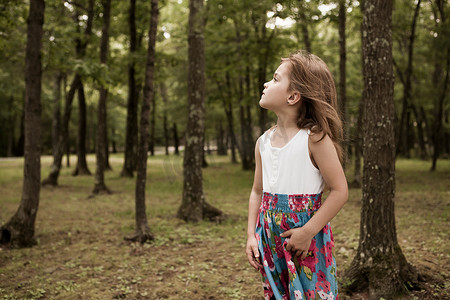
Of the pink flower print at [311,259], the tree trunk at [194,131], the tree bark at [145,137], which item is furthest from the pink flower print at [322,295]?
the tree trunk at [194,131]

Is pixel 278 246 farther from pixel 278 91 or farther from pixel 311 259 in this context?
pixel 278 91

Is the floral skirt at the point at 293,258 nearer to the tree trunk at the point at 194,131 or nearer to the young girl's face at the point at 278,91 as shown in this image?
the young girl's face at the point at 278,91

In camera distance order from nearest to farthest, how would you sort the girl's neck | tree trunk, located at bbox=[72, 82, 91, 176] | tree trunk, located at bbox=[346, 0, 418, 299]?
the girl's neck
tree trunk, located at bbox=[346, 0, 418, 299]
tree trunk, located at bbox=[72, 82, 91, 176]

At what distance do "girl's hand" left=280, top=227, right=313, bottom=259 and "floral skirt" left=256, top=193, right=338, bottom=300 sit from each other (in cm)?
5

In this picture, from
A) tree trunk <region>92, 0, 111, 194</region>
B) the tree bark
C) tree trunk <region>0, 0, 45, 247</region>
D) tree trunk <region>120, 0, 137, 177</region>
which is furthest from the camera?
tree trunk <region>120, 0, 137, 177</region>

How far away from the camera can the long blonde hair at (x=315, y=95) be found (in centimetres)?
190

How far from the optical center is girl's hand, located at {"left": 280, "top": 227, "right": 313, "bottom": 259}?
1.78 m

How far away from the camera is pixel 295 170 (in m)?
1.91

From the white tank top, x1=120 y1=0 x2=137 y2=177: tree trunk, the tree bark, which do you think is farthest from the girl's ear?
x1=120 y1=0 x2=137 y2=177: tree trunk

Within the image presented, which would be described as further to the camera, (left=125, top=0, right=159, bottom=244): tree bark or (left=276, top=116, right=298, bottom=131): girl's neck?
(left=125, top=0, right=159, bottom=244): tree bark

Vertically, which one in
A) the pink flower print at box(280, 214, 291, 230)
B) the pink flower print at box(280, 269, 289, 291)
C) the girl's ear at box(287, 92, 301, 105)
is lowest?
the pink flower print at box(280, 269, 289, 291)

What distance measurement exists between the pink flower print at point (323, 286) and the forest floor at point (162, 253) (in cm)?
96

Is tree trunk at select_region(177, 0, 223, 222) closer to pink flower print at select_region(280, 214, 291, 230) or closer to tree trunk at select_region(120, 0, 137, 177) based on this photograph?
pink flower print at select_region(280, 214, 291, 230)

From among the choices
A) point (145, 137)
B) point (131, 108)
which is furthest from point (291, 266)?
point (131, 108)
